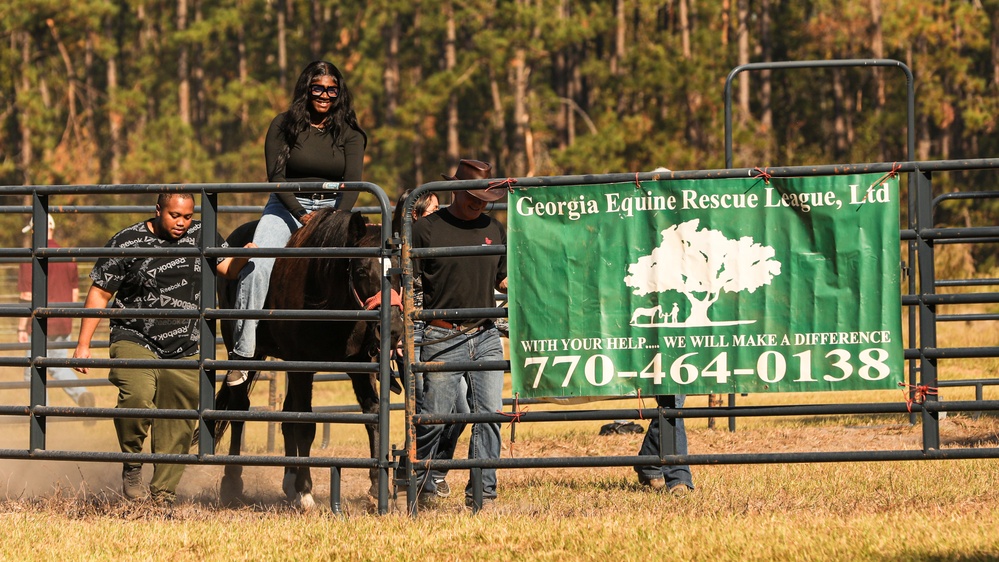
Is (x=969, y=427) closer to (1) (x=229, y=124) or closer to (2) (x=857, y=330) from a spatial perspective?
(2) (x=857, y=330)

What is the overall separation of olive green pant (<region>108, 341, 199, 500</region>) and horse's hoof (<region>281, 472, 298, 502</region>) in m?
0.71

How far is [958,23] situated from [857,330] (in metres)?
33.4

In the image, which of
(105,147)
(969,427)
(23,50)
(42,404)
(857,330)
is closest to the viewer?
(857,330)

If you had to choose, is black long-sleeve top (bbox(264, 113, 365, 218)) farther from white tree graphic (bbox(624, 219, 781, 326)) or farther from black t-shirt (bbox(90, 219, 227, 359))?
white tree graphic (bbox(624, 219, 781, 326))

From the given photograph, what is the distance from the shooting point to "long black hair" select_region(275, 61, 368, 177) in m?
8.09

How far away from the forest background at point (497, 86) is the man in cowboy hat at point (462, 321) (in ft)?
78.6

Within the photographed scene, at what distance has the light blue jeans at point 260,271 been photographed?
7887mm

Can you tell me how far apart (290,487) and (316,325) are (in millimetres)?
1052

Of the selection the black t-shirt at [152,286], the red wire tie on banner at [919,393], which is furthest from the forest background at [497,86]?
the red wire tie on banner at [919,393]

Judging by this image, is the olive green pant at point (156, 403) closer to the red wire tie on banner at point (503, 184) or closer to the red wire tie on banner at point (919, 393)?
the red wire tie on banner at point (503, 184)

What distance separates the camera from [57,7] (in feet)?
133

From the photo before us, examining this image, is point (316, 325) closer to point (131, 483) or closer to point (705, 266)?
point (131, 483)

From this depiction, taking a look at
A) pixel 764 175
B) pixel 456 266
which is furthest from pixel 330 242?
pixel 764 175

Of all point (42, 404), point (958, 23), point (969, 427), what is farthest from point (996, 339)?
point (958, 23)
